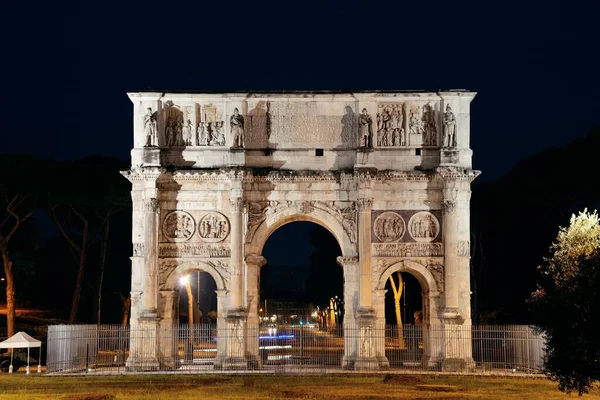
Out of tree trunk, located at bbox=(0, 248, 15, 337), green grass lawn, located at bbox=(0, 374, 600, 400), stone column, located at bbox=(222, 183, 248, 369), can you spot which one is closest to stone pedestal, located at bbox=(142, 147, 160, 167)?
stone column, located at bbox=(222, 183, 248, 369)

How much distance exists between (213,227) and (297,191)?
293cm

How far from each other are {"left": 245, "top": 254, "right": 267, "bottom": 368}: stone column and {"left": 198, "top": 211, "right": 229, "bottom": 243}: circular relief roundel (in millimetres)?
1207

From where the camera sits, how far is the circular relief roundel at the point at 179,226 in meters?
29.7

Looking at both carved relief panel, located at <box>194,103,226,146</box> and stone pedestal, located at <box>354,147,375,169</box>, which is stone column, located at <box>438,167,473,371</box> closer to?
stone pedestal, located at <box>354,147,375,169</box>

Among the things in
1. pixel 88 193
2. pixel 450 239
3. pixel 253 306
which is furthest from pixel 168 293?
pixel 88 193

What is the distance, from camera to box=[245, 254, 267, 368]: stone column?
28.8m

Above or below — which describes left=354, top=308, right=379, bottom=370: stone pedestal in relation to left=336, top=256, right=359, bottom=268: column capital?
below

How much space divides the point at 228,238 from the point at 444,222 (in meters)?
6.85

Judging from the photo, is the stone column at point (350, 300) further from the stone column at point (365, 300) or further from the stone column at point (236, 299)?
the stone column at point (236, 299)

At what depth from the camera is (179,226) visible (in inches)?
1171

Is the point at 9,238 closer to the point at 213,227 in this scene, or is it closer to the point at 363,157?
the point at 213,227

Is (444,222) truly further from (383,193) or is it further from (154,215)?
(154,215)

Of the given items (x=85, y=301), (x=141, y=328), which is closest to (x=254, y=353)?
(x=141, y=328)

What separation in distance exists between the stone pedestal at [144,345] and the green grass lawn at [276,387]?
2.24 meters
